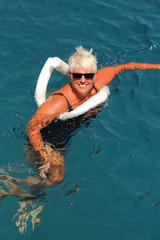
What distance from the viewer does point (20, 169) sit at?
4.25m

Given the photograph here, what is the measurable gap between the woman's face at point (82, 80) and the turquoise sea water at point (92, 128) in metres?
0.66

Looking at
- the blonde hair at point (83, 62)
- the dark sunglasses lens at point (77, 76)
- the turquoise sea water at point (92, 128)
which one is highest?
the blonde hair at point (83, 62)

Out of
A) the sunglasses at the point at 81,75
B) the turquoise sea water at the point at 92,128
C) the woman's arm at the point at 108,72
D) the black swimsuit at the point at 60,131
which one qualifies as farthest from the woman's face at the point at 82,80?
the turquoise sea water at the point at 92,128

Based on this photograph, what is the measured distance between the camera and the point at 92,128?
496 centimetres

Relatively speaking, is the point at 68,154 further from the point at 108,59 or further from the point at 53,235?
the point at 108,59

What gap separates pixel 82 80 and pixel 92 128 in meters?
0.95

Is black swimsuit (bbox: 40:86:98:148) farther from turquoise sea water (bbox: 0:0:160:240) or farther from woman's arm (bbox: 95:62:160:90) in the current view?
woman's arm (bbox: 95:62:160:90)

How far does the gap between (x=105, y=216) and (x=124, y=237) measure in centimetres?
35

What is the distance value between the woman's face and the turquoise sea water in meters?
0.66

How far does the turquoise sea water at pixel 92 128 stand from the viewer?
12.6 ft

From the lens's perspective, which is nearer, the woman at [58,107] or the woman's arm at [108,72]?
the woman at [58,107]

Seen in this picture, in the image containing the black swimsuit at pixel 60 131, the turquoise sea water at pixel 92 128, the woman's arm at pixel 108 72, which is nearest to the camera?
the turquoise sea water at pixel 92 128

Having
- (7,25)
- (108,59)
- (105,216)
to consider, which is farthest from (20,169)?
(7,25)

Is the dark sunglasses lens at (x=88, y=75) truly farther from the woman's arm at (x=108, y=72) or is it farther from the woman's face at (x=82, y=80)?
the woman's arm at (x=108, y=72)
